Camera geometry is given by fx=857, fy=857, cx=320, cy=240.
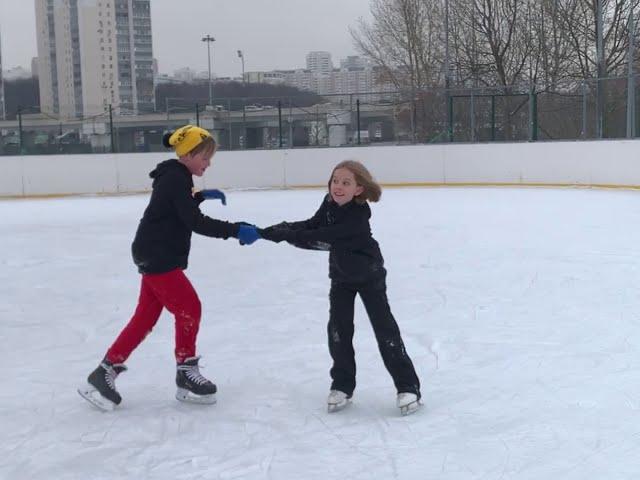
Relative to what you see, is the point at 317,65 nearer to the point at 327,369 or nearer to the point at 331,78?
the point at 331,78

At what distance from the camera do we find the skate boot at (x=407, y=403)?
333cm

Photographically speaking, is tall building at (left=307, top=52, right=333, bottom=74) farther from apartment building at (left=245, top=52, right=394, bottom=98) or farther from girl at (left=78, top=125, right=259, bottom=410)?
girl at (left=78, top=125, right=259, bottom=410)

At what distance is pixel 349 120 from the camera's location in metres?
18.6

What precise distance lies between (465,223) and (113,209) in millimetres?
5856

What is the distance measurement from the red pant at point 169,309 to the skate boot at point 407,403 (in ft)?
2.91

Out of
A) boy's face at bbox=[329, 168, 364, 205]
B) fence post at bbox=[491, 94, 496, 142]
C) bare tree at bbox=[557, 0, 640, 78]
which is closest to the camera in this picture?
boy's face at bbox=[329, 168, 364, 205]

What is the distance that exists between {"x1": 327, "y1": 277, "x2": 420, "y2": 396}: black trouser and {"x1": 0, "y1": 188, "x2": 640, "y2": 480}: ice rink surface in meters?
0.13

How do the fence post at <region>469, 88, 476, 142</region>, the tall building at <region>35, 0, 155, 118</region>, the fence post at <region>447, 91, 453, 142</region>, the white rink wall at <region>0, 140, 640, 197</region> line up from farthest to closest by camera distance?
1. the tall building at <region>35, 0, 155, 118</region>
2. the fence post at <region>447, 91, 453, 142</region>
3. the fence post at <region>469, 88, 476, 142</region>
4. the white rink wall at <region>0, 140, 640, 197</region>

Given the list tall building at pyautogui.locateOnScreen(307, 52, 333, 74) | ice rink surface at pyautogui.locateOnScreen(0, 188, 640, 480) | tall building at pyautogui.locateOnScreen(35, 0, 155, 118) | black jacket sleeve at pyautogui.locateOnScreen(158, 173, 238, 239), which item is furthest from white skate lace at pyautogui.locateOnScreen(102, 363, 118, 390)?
tall building at pyautogui.locateOnScreen(35, 0, 155, 118)

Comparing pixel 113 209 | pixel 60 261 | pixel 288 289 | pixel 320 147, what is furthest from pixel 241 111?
pixel 288 289

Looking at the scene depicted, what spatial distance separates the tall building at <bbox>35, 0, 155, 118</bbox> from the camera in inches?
1807

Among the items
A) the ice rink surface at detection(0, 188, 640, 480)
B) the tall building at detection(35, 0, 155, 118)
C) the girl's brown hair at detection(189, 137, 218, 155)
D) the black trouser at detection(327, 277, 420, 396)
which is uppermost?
the tall building at detection(35, 0, 155, 118)

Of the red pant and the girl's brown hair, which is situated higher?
the girl's brown hair

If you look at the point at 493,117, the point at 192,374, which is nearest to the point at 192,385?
the point at 192,374
